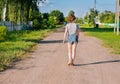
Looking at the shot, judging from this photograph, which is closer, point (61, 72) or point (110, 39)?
point (61, 72)

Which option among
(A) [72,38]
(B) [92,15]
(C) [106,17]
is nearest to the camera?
(A) [72,38]

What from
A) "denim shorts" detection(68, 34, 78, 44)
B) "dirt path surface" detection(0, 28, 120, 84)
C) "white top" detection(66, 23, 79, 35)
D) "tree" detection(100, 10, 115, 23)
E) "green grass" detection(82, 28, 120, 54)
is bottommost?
"tree" detection(100, 10, 115, 23)

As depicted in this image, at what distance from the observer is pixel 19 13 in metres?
69.6

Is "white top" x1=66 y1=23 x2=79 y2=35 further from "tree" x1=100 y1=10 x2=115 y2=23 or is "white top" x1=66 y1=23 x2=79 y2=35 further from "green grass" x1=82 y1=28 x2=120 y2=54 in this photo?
"tree" x1=100 y1=10 x2=115 y2=23

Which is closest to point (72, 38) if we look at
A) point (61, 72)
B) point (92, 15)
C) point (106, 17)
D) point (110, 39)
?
point (61, 72)

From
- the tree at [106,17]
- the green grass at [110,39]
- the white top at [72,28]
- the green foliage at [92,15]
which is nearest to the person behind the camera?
the white top at [72,28]

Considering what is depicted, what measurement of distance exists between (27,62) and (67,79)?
4.39m

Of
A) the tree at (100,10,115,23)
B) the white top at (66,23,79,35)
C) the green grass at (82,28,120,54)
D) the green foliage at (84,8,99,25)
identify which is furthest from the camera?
the tree at (100,10,115,23)

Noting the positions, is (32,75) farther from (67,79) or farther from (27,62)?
(27,62)

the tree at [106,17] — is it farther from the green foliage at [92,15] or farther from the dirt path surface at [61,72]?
the dirt path surface at [61,72]

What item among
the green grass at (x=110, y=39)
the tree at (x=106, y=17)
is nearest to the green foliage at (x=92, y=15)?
the tree at (x=106, y=17)

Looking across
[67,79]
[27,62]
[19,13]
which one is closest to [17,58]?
[27,62]

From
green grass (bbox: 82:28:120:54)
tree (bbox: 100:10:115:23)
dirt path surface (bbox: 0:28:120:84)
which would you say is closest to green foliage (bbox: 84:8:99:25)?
tree (bbox: 100:10:115:23)

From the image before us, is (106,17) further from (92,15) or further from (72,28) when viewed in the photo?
(72,28)
